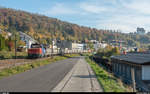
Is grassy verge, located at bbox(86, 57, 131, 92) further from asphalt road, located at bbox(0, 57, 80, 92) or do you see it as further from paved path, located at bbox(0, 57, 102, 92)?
asphalt road, located at bbox(0, 57, 80, 92)

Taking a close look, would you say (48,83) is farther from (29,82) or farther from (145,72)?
(145,72)

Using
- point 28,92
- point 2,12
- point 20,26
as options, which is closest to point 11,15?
point 2,12

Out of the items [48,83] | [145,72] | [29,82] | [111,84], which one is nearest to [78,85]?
[48,83]

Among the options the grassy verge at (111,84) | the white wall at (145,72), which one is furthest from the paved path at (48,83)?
the white wall at (145,72)

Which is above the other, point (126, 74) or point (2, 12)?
point (2, 12)

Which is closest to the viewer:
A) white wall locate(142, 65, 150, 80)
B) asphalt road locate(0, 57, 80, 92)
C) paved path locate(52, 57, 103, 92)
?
asphalt road locate(0, 57, 80, 92)

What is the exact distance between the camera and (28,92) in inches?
484

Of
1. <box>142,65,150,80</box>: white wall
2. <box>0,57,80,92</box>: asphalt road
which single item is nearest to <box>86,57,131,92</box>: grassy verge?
<box>0,57,80,92</box>: asphalt road

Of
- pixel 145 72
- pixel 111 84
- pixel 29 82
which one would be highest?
pixel 29 82

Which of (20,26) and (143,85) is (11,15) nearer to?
(20,26)

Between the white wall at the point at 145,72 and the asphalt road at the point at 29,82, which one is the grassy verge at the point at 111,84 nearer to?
the asphalt road at the point at 29,82

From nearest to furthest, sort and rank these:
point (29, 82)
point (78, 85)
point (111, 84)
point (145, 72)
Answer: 1. point (78, 85)
2. point (111, 84)
3. point (29, 82)
4. point (145, 72)

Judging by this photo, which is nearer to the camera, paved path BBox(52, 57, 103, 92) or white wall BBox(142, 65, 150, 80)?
paved path BBox(52, 57, 103, 92)

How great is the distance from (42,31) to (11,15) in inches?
1159
